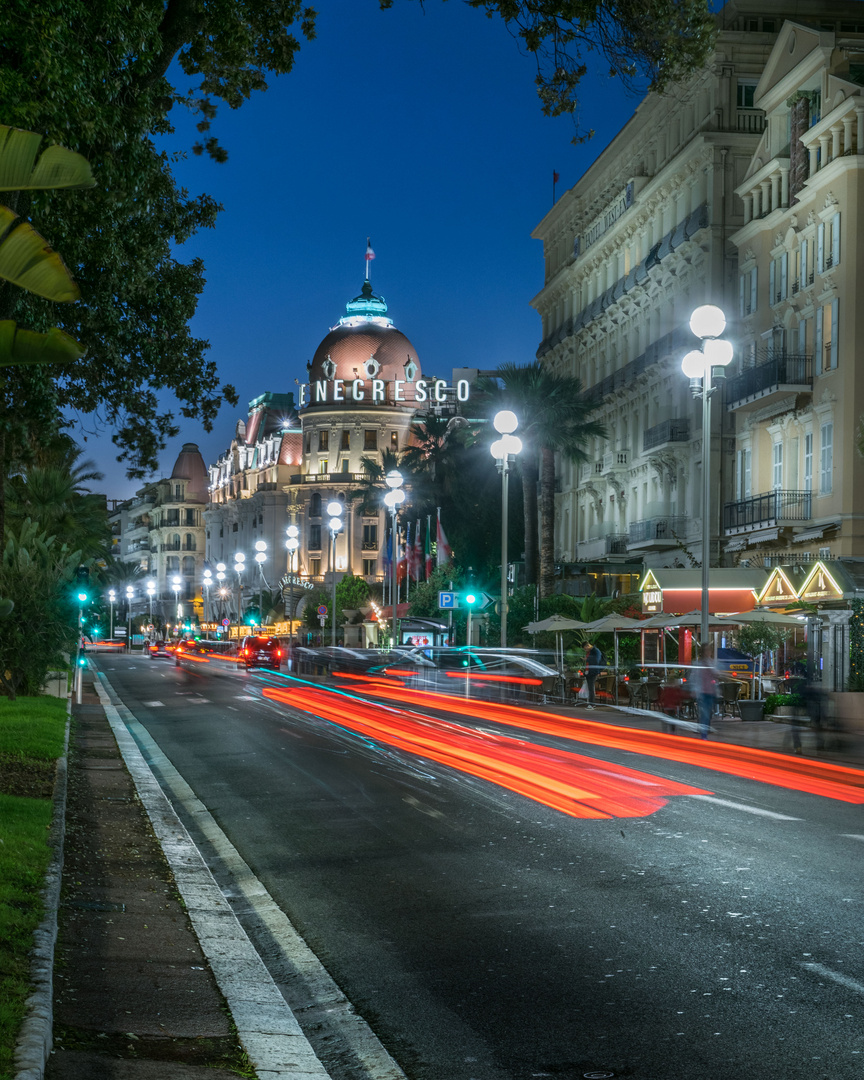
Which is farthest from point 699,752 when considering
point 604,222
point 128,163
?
point 604,222

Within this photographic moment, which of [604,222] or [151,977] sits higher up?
[604,222]

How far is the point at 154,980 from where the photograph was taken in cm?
716

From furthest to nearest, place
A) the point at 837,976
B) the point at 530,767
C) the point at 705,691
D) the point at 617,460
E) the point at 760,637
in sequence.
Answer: the point at 617,460 < the point at 760,637 < the point at 705,691 < the point at 530,767 < the point at 837,976

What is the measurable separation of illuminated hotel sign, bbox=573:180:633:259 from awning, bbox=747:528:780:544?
21329 millimetres

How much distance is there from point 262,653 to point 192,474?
4998 inches

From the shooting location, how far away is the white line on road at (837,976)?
6.73 m

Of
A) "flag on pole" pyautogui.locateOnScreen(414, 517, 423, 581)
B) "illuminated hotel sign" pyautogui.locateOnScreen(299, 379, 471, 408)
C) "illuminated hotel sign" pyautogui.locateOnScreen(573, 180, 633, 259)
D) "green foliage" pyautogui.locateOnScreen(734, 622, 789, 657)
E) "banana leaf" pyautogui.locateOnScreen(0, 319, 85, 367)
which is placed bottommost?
"green foliage" pyautogui.locateOnScreen(734, 622, 789, 657)

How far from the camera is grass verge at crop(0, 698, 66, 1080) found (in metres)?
5.99

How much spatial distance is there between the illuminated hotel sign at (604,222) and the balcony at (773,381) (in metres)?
17.6

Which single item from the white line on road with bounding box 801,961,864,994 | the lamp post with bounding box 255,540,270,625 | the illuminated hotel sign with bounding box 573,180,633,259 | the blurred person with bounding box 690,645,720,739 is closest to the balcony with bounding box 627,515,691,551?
the illuminated hotel sign with bounding box 573,180,633,259

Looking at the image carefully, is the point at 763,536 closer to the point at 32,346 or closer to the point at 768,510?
the point at 768,510

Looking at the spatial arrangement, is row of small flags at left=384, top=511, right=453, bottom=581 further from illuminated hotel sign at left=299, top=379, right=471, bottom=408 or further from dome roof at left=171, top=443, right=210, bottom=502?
dome roof at left=171, top=443, right=210, bottom=502

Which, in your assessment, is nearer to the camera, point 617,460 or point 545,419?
point 545,419

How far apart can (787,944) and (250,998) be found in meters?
3.08
